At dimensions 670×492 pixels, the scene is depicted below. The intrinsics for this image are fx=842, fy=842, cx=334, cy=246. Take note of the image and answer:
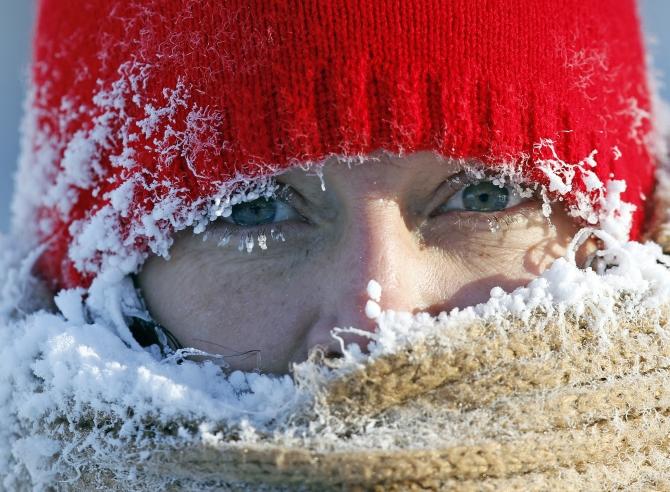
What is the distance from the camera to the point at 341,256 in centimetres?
129

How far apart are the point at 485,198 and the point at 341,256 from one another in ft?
0.89

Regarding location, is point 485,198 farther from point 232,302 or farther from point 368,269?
point 232,302

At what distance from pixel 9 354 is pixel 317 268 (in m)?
0.56

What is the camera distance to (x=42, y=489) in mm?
1354

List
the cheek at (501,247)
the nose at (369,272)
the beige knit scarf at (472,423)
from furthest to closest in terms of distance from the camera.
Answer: the cheek at (501,247) → the nose at (369,272) → the beige knit scarf at (472,423)

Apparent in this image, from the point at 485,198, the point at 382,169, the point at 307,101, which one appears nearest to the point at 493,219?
the point at 485,198

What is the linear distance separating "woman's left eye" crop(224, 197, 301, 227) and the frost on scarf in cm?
25

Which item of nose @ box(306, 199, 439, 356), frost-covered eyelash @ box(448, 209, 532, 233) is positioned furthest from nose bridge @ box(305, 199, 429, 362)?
frost-covered eyelash @ box(448, 209, 532, 233)

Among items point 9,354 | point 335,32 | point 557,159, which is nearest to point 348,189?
point 335,32

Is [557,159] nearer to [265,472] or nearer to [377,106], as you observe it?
[377,106]

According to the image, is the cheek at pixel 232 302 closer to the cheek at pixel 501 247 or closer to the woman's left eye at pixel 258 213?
the woman's left eye at pixel 258 213

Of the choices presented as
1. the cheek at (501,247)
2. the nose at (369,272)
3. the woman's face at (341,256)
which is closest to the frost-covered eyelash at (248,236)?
the woman's face at (341,256)

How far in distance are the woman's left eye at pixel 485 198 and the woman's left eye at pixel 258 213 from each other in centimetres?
27

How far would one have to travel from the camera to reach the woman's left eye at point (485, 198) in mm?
1368
